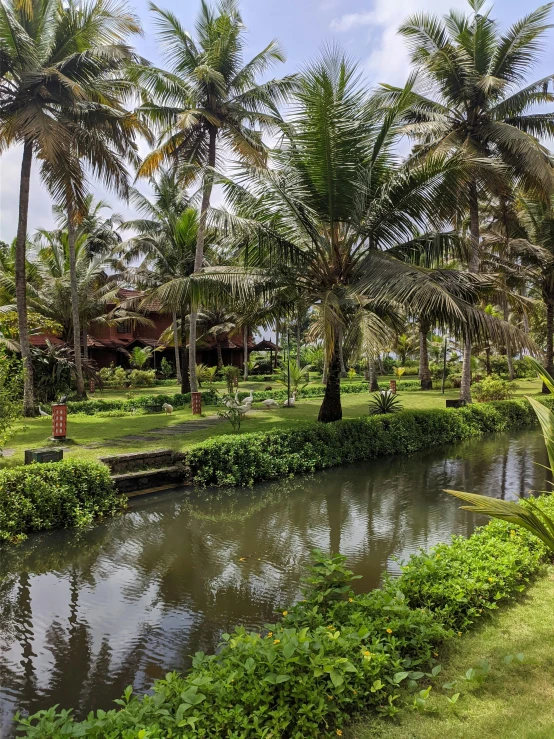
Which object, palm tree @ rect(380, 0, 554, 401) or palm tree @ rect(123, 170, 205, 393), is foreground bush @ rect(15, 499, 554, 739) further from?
palm tree @ rect(123, 170, 205, 393)

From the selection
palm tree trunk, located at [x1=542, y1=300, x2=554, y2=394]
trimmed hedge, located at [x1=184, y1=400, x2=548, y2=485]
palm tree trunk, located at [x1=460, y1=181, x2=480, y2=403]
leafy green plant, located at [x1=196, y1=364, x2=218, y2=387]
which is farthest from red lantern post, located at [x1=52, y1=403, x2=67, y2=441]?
palm tree trunk, located at [x1=542, y1=300, x2=554, y2=394]

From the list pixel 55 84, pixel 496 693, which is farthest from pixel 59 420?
pixel 496 693

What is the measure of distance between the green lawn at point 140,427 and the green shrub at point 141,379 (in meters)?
8.73

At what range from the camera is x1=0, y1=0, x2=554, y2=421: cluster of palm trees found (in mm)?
10359

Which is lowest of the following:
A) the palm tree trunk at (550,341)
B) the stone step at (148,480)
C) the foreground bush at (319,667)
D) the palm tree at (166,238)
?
the stone step at (148,480)

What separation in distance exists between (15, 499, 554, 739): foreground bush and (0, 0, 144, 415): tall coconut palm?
962 centimetres

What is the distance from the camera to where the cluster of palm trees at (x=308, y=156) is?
10.4 meters

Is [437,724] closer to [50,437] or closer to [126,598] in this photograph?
[126,598]

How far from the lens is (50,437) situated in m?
11.3

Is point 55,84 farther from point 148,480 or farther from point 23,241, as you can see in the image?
point 148,480

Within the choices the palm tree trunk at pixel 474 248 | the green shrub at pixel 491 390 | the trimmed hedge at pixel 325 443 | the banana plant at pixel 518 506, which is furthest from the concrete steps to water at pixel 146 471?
the green shrub at pixel 491 390

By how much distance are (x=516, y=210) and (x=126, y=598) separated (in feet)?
75.7

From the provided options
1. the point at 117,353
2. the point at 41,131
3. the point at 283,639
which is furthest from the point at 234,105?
the point at 117,353

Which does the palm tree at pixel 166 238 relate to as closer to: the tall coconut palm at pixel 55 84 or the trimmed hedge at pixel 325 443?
the tall coconut palm at pixel 55 84
